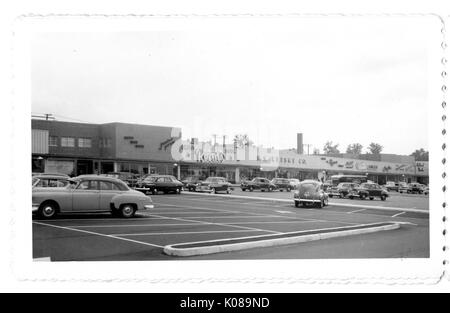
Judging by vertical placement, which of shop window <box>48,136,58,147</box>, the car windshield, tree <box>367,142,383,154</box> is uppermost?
shop window <box>48,136,58,147</box>

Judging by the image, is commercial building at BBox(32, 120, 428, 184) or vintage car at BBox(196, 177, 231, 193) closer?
commercial building at BBox(32, 120, 428, 184)

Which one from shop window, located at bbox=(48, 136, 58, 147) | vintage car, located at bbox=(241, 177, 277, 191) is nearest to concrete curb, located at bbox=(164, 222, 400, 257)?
vintage car, located at bbox=(241, 177, 277, 191)

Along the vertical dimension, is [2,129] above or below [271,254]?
above

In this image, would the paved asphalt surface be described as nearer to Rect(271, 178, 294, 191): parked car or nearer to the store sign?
Rect(271, 178, 294, 191): parked car

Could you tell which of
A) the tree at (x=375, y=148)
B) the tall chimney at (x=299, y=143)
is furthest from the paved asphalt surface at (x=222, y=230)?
the tall chimney at (x=299, y=143)

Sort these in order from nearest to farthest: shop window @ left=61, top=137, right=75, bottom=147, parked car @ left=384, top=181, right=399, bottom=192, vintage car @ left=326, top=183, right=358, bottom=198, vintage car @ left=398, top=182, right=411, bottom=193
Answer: shop window @ left=61, top=137, right=75, bottom=147
vintage car @ left=398, top=182, right=411, bottom=193
parked car @ left=384, top=181, right=399, bottom=192
vintage car @ left=326, top=183, right=358, bottom=198

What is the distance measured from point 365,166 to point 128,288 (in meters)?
3.27

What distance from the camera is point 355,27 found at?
2.84 metres

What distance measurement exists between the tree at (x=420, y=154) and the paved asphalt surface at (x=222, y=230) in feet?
1.07

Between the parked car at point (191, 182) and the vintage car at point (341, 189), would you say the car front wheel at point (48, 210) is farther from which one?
the vintage car at point (341, 189)

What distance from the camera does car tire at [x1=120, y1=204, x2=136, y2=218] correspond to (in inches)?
218

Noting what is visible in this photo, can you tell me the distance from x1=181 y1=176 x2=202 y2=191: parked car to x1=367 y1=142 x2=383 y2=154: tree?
6.05 ft
